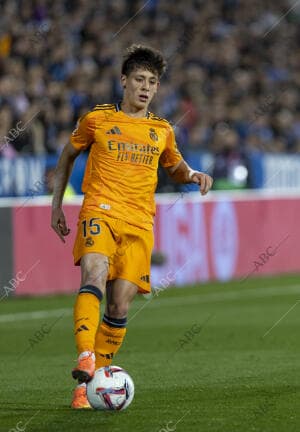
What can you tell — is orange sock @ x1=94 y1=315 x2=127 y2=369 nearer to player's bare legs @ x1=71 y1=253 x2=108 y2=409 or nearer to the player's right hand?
player's bare legs @ x1=71 y1=253 x2=108 y2=409

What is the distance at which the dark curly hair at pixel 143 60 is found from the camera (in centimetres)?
746

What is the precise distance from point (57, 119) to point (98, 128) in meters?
12.0

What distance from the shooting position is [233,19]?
29.5 m

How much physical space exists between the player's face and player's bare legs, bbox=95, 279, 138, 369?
1.15m

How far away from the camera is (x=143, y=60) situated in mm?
7461

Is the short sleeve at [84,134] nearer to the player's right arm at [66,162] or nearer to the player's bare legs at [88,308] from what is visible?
the player's right arm at [66,162]

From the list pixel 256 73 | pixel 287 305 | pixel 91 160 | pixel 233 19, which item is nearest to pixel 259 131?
pixel 256 73

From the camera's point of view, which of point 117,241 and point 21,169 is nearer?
point 117,241

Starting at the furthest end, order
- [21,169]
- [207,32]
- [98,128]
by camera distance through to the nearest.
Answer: [207,32] → [21,169] → [98,128]

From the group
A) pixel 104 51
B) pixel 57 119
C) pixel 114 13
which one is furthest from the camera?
pixel 114 13

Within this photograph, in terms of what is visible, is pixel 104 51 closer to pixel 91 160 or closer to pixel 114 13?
pixel 114 13

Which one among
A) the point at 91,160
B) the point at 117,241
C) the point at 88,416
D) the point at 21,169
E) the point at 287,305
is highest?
the point at 91,160

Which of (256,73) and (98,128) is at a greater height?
(98,128)

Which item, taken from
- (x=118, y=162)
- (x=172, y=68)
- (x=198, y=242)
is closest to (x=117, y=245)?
(x=118, y=162)
